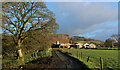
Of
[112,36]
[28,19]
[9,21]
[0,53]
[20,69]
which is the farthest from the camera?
[112,36]

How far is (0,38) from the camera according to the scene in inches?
819

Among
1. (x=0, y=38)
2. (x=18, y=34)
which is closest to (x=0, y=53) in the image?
(x=0, y=38)

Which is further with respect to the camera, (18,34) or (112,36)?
(112,36)

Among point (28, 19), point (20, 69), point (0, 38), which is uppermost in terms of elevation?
point (28, 19)

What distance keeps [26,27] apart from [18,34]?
89.6 inches

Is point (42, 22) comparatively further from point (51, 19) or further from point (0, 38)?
point (0, 38)

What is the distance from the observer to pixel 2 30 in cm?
1736

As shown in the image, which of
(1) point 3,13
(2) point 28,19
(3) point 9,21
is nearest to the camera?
(1) point 3,13

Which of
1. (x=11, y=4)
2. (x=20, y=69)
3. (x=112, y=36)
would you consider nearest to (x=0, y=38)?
(x=11, y=4)

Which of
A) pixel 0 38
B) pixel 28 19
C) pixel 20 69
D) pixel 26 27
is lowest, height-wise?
pixel 20 69

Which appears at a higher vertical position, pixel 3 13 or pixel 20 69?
pixel 3 13

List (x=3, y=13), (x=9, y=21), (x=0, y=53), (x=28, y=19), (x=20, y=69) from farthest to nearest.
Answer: (x=0, y=53), (x=28, y=19), (x=9, y=21), (x=3, y=13), (x=20, y=69)

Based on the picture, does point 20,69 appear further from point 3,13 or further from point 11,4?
point 11,4

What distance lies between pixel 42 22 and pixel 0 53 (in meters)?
11.3
